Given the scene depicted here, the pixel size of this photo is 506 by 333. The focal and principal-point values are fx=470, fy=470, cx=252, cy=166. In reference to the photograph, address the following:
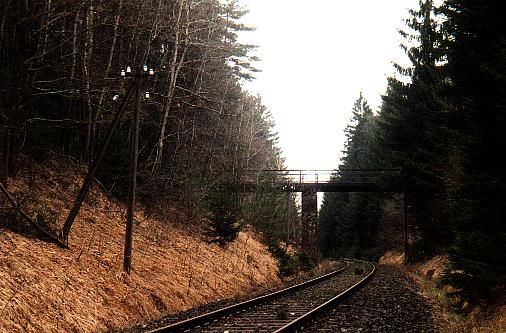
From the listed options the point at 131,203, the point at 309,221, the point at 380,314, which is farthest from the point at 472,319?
the point at 309,221

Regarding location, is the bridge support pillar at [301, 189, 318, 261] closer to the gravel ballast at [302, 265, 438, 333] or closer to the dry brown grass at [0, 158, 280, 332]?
the dry brown grass at [0, 158, 280, 332]

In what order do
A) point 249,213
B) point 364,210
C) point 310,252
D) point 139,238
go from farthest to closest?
point 364,210 → point 310,252 → point 249,213 → point 139,238

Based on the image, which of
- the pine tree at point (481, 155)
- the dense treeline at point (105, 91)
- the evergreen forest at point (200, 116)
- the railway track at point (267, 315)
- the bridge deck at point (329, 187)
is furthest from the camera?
the bridge deck at point (329, 187)

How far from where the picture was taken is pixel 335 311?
12.3 meters

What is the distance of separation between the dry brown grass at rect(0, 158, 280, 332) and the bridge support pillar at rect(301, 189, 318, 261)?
44.0 feet

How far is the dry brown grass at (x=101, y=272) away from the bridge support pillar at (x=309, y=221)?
1340 cm

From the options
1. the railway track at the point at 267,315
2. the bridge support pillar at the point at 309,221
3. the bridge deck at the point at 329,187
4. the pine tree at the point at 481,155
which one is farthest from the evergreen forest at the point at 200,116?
the bridge support pillar at the point at 309,221

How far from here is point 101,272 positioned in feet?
39.7

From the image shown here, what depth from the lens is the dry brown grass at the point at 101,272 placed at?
920cm

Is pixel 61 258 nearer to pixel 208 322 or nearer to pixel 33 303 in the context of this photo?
pixel 33 303

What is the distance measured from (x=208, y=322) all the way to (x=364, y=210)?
159 ft

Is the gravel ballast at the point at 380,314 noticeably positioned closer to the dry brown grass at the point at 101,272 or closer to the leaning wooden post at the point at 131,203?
the dry brown grass at the point at 101,272

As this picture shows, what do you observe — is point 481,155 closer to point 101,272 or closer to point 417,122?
point 101,272

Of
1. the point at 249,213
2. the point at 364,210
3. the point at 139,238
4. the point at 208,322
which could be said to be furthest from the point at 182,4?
the point at 364,210
